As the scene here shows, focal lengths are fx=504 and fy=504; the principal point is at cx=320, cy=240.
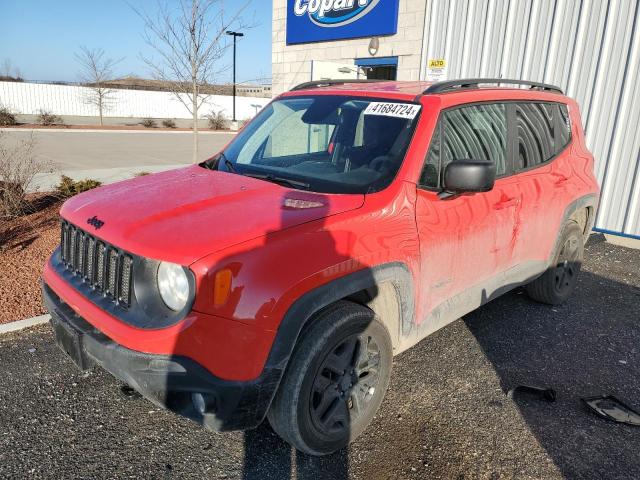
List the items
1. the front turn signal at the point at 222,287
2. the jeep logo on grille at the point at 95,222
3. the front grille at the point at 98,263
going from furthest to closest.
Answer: the jeep logo on grille at the point at 95,222, the front grille at the point at 98,263, the front turn signal at the point at 222,287

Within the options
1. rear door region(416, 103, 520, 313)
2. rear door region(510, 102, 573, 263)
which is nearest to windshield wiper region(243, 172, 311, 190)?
rear door region(416, 103, 520, 313)

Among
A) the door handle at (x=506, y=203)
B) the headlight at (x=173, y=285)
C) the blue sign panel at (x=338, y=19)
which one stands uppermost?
the blue sign panel at (x=338, y=19)

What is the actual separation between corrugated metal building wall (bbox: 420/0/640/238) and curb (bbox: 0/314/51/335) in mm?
7354

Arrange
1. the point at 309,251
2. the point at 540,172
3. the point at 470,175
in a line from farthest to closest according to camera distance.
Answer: the point at 540,172 → the point at 470,175 → the point at 309,251

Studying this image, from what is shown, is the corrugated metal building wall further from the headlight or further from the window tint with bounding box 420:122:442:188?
the headlight

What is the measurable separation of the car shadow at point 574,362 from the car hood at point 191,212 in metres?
1.83

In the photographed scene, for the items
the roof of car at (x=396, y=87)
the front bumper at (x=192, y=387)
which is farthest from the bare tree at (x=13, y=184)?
the front bumper at (x=192, y=387)

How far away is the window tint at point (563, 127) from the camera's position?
14.3ft

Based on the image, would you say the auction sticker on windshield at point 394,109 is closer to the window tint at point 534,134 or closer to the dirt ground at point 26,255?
the window tint at point 534,134

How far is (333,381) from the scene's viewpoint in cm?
263

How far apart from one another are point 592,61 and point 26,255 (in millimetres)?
7747

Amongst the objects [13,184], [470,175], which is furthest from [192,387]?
[13,184]

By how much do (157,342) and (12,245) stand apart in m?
4.36

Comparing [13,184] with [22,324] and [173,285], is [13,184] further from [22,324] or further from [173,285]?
[173,285]
